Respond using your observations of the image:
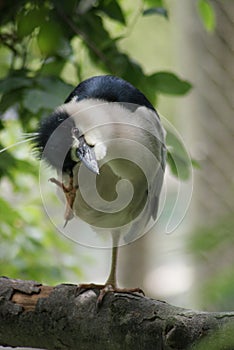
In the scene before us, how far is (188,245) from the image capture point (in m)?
0.41

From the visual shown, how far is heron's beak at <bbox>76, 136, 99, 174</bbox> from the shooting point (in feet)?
3.93

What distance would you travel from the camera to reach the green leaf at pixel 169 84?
6.13 feet

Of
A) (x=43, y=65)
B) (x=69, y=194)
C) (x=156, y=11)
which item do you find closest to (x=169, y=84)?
(x=156, y=11)

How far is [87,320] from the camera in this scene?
4.22 feet

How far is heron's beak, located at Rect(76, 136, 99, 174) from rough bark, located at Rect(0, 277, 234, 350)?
0.28 m

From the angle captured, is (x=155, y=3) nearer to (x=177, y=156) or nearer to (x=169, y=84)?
(x=169, y=84)

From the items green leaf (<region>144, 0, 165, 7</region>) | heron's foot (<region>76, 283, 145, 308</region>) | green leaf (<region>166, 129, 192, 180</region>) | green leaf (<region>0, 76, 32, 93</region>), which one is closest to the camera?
heron's foot (<region>76, 283, 145, 308</region>)

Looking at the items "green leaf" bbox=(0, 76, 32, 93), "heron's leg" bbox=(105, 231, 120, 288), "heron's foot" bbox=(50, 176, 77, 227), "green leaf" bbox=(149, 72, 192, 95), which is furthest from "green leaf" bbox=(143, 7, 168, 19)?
"heron's foot" bbox=(50, 176, 77, 227)

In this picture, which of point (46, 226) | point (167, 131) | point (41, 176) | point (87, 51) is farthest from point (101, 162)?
point (46, 226)

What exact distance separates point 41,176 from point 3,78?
59 cm

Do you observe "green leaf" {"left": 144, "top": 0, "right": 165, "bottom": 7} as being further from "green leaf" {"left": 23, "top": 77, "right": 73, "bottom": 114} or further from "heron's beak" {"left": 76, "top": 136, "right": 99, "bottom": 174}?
"heron's beak" {"left": 76, "top": 136, "right": 99, "bottom": 174}

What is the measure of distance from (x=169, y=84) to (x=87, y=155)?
737mm

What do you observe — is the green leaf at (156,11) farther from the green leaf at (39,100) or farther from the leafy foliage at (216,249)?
the leafy foliage at (216,249)

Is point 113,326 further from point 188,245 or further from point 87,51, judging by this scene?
point 87,51
